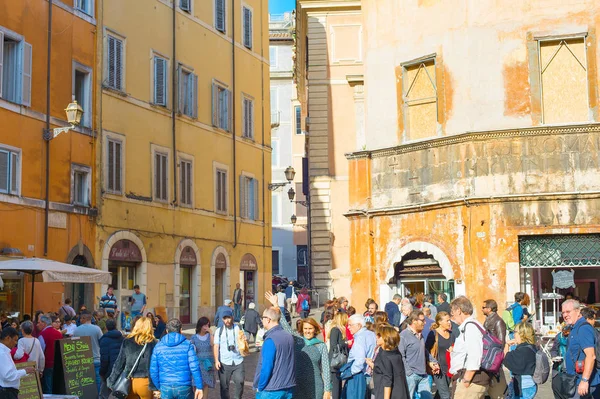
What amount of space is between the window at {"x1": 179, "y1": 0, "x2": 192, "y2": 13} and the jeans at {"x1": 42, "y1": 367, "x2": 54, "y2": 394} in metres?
22.0

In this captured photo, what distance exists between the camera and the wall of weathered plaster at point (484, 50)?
21312 millimetres

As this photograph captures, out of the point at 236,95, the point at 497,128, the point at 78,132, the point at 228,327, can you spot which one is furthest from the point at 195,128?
the point at 228,327

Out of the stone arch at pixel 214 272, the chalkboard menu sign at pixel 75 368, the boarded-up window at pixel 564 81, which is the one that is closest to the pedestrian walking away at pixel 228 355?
the chalkboard menu sign at pixel 75 368

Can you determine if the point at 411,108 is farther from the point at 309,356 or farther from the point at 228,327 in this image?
the point at 309,356

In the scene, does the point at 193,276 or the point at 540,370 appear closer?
→ the point at 540,370

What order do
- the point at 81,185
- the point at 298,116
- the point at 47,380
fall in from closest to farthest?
the point at 47,380 → the point at 81,185 → the point at 298,116

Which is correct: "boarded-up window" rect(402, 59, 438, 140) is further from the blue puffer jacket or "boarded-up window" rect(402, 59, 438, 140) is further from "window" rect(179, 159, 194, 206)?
"window" rect(179, 159, 194, 206)

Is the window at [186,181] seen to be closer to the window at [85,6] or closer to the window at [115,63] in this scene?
the window at [115,63]

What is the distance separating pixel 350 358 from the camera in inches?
542

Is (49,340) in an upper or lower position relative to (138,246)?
lower

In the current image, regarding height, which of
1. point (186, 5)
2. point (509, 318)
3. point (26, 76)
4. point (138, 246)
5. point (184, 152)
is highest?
point (186, 5)

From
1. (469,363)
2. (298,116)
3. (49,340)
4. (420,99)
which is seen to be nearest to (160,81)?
(420,99)

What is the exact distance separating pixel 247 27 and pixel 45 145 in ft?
52.5

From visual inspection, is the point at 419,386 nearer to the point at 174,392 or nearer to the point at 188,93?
the point at 174,392
